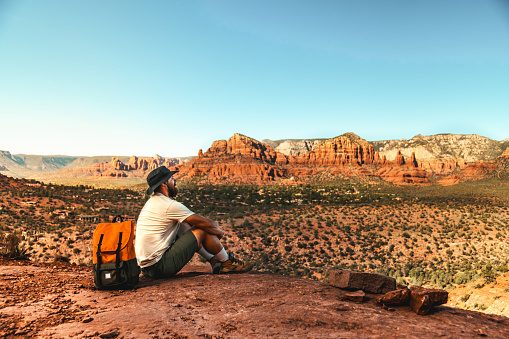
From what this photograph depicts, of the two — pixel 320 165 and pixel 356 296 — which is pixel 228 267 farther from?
pixel 320 165

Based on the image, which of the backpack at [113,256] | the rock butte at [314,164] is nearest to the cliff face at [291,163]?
the rock butte at [314,164]

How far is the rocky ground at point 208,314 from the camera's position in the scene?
2830mm

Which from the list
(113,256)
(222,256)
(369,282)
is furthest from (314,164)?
(113,256)

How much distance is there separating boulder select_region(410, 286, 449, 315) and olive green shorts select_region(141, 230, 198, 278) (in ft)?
11.5

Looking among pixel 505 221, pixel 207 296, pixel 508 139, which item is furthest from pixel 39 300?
pixel 508 139

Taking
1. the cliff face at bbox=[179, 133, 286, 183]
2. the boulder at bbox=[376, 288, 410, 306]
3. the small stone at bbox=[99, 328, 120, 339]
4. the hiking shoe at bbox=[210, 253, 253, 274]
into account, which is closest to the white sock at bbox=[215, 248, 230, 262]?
the hiking shoe at bbox=[210, 253, 253, 274]

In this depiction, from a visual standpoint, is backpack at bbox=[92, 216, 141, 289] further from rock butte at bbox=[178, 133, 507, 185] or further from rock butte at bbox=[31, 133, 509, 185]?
rock butte at bbox=[178, 133, 507, 185]

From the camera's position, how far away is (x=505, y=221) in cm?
2530

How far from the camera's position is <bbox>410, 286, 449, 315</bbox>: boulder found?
3.48 meters

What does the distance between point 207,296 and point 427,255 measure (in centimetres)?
1973

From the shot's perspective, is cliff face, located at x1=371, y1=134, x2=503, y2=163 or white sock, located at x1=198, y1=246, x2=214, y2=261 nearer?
white sock, located at x1=198, y1=246, x2=214, y2=261

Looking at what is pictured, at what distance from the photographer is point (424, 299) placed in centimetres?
348

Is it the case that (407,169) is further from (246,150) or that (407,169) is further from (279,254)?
(279,254)

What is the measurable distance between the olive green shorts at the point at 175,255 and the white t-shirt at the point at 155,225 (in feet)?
0.39
